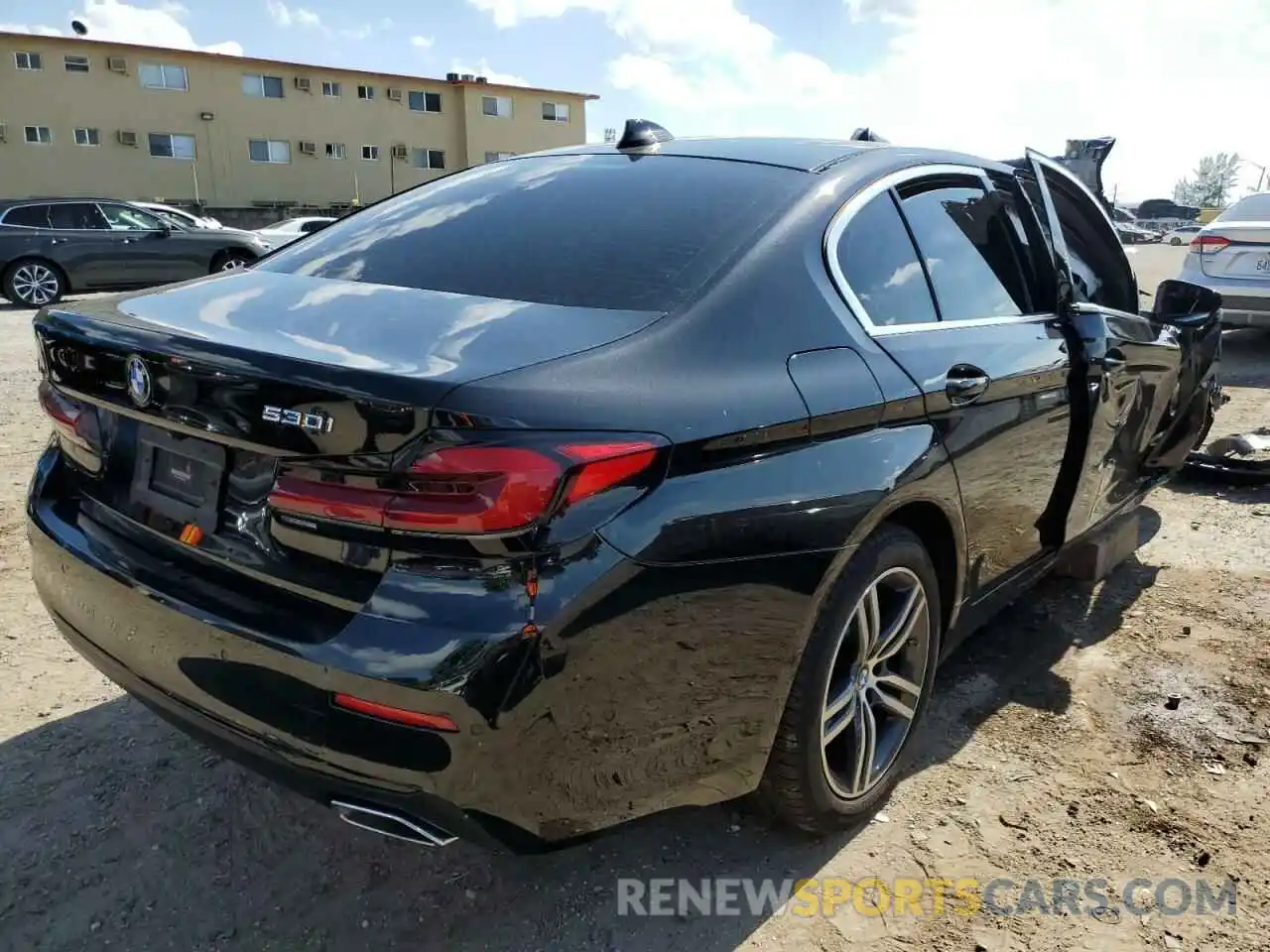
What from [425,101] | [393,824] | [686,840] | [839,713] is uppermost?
[425,101]

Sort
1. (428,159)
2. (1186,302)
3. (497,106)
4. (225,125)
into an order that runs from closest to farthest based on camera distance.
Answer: (1186,302)
(225,125)
(428,159)
(497,106)

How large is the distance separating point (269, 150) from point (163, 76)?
4.53 m

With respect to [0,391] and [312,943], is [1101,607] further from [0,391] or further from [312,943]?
[0,391]

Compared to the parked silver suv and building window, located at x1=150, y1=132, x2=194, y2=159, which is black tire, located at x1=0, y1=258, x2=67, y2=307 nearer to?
the parked silver suv

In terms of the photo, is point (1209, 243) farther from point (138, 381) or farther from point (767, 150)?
point (138, 381)

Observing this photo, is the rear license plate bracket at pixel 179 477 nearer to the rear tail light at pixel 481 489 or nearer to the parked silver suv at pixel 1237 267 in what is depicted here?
the rear tail light at pixel 481 489

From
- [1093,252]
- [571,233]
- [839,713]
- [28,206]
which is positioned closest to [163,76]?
[28,206]

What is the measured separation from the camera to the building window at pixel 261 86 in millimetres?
39219

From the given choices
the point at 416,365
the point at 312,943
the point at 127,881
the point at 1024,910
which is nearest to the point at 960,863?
the point at 1024,910

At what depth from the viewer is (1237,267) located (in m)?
8.90

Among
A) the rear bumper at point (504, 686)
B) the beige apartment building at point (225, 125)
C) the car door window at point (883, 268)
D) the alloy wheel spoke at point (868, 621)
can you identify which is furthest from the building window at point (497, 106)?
the rear bumper at point (504, 686)

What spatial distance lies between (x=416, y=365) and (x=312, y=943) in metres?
1.30

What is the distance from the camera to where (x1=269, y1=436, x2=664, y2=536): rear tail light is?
1615mm

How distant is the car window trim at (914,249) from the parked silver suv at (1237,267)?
6986 mm
